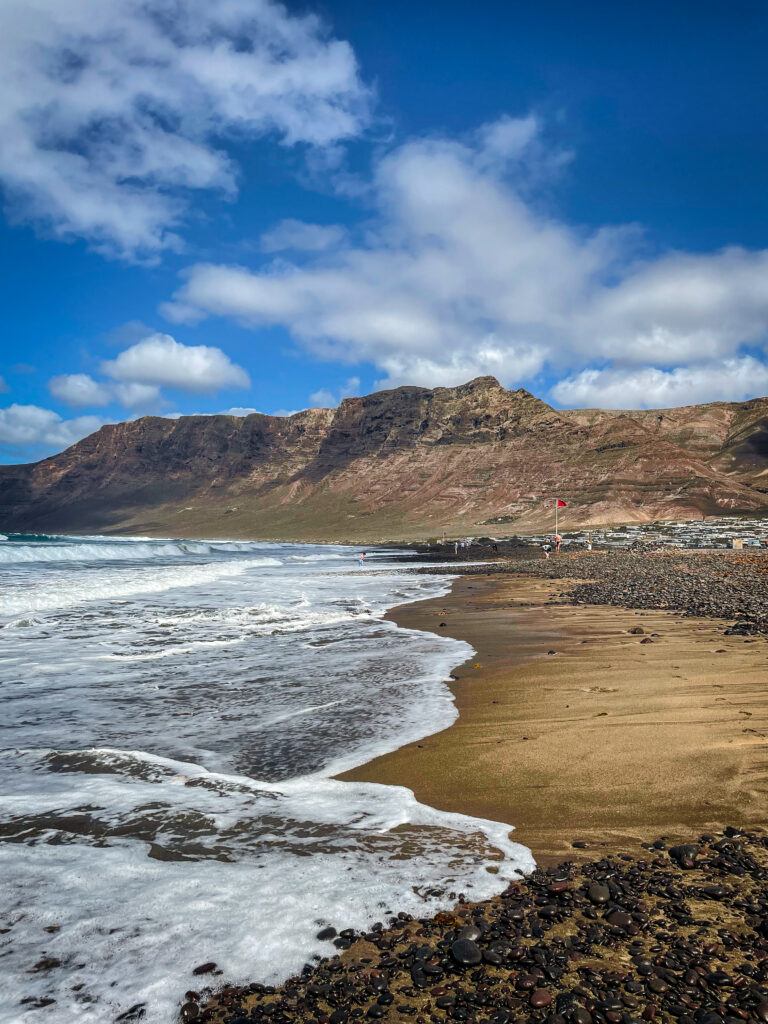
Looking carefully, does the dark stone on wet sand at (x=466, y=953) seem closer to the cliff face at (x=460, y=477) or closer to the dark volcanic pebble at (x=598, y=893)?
the dark volcanic pebble at (x=598, y=893)

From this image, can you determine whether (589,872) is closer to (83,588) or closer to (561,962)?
(561,962)

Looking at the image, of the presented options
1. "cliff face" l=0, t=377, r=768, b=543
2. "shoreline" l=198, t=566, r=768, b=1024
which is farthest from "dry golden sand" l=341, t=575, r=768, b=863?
"cliff face" l=0, t=377, r=768, b=543

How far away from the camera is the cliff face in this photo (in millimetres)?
118062

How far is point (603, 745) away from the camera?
21.0ft

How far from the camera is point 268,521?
528 ft

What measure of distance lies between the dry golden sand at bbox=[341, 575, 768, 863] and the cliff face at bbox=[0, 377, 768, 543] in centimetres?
10239

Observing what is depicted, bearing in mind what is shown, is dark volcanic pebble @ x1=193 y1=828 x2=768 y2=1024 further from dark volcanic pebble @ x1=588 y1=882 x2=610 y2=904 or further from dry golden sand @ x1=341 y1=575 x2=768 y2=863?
dry golden sand @ x1=341 y1=575 x2=768 y2=863

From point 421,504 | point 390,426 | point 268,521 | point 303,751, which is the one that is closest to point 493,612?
point 303,751

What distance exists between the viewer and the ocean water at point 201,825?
131 inches

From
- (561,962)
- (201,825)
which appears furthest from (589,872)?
(201,825)

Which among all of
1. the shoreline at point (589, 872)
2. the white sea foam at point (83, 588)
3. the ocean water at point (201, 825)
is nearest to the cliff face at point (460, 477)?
the white sea foam at point (83, 588)

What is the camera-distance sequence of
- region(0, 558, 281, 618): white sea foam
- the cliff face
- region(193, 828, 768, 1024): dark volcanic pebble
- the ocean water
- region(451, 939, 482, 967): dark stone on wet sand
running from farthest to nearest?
the cliff face, region(0, 558, 281, 618): white sea foam, the ocean water, region(451, 939, 482, 967): dark stone on wet sand, region(193, 828, 768, 1024): dark volcanic pebble

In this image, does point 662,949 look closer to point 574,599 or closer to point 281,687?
point 281,687

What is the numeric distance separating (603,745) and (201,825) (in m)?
4.23
